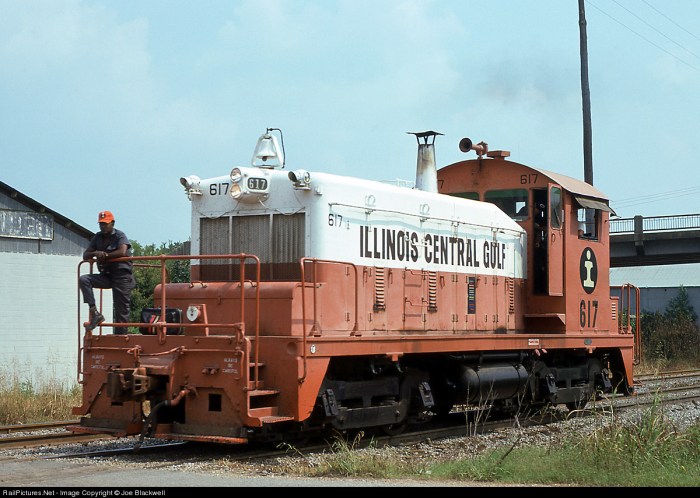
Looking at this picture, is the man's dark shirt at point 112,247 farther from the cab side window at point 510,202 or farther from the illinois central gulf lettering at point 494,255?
the cab side window at point 510,202

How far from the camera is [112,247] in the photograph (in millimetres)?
11383

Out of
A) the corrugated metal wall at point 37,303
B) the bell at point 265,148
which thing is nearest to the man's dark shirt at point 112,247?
the bell at point 265,148

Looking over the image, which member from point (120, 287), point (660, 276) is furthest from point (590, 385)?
point (660, 276)

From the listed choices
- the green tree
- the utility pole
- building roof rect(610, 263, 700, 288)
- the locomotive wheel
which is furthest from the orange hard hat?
building roof rect(610, 263, 700, 288)

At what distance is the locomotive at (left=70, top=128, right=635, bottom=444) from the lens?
1012 centimetres

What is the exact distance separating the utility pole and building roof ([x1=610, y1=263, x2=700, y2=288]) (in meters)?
32.6

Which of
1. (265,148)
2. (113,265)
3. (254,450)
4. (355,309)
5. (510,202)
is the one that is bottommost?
(254,450)

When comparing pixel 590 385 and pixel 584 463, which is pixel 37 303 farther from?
pixel 584 463

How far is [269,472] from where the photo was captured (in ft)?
29.8

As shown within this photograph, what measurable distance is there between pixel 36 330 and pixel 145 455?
36.2 feet

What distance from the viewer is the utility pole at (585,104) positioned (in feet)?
88.7

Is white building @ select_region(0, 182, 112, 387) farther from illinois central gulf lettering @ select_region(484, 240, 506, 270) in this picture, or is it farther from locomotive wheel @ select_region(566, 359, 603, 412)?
locomotive wheel @ select_region(566, 359, 603, 412)

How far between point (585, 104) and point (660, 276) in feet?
119

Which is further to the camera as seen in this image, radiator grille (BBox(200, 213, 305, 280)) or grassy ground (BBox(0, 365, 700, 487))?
radiator grille (BBox(200, 213, 305, 280))
